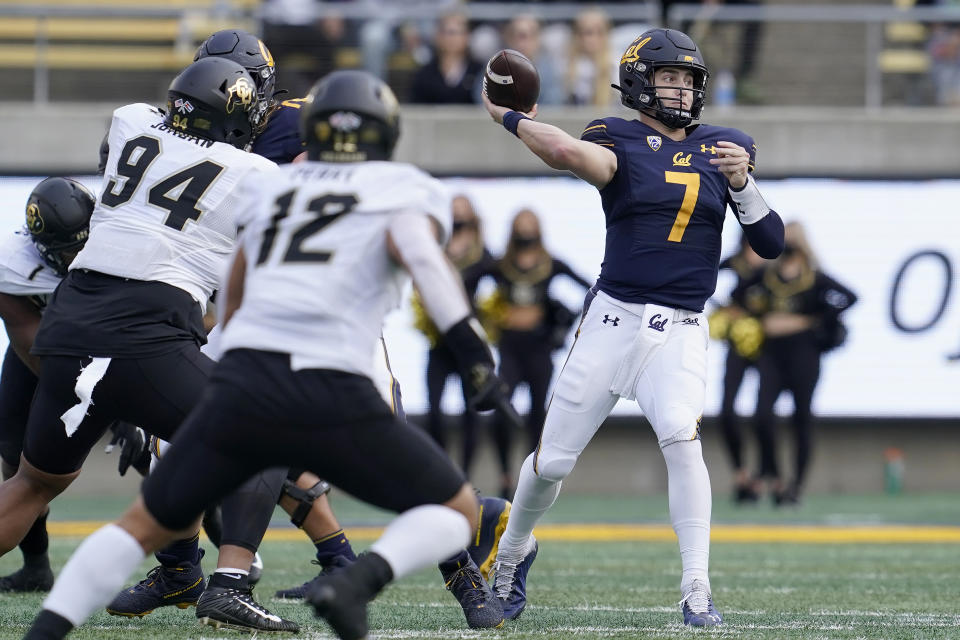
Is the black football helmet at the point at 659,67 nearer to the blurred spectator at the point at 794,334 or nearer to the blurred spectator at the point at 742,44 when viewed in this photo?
the blurred spectator at the point at 794,334

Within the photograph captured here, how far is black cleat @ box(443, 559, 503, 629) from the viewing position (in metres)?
4.83

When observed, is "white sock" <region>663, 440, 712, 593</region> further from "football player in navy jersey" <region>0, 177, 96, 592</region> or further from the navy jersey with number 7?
"football player in navy jersey" <region>0, 177, 96, 592</region>

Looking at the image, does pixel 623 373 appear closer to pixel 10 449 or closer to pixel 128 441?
pixel 128 441

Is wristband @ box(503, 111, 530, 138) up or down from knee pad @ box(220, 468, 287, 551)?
up

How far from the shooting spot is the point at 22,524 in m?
4.88

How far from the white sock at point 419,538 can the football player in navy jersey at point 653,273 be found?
155 cm

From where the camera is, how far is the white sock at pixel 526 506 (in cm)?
520

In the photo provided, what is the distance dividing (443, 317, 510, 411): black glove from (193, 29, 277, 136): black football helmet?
1922 millimetres

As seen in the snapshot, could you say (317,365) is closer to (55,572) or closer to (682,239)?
(682,239)

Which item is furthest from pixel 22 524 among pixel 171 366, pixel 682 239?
pixel 682 239

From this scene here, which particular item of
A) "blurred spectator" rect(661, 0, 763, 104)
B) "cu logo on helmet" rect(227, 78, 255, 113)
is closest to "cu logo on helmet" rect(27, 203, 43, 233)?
"cu logo on helmet" rect(227, 78, 255, 113)

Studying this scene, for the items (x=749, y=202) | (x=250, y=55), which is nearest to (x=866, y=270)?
(x=749, y=202)

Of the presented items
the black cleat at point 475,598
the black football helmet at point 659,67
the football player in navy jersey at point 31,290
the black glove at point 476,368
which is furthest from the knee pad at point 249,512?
the black football helmet at point 659,67

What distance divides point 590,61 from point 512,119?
314 inches
